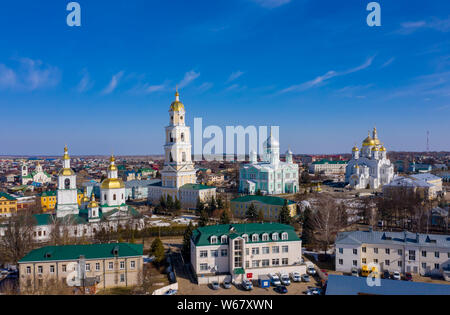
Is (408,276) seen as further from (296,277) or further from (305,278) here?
(296,277)

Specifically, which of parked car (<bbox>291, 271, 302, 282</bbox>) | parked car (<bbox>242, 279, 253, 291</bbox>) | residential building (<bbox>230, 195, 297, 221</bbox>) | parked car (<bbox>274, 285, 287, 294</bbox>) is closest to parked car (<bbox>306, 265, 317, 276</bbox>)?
parked car (<bbox>291, 271, 302, 282</bbox>)

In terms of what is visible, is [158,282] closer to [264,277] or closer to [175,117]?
[264,277]

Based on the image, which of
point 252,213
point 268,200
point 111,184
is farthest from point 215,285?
point 268,200
